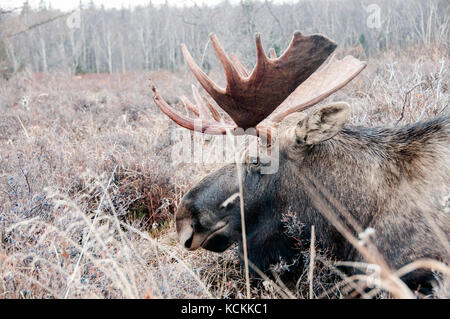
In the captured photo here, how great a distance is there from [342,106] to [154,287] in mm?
1270

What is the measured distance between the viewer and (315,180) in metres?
2.16

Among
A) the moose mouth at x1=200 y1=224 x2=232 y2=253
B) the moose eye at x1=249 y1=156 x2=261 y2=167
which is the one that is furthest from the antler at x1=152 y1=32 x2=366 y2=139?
the moose mouth at x1=200 y1=224 x2=232 y2=253

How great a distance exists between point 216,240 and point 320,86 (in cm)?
127

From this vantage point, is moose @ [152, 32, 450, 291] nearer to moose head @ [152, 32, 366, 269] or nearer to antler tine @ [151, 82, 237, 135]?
moose head @ [152, 32, 366, 269]

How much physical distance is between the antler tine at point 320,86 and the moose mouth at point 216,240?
810 millimetres

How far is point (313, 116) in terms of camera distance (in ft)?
6.54

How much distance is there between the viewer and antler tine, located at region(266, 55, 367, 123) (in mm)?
2461

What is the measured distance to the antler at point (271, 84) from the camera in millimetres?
2096

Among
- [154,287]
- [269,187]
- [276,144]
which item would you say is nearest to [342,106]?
[276,144]

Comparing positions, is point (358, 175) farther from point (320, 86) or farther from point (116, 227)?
point (116, 227)

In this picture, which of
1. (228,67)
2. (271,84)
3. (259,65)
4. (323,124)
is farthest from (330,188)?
(228,67)

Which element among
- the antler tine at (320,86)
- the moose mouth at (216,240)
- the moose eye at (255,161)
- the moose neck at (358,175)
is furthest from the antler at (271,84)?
the moose mouth at (216,240)

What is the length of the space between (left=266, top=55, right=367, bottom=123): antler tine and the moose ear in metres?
0.42
